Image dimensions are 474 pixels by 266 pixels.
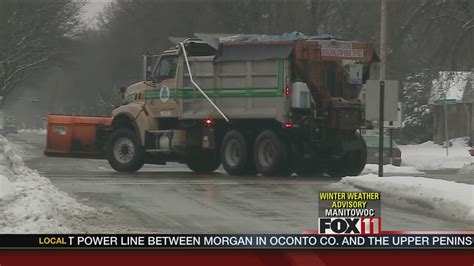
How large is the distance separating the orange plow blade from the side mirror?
1.46m

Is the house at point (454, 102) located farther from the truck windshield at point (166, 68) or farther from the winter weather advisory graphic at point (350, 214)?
the winter weather advisory graphic at point (350, 214)

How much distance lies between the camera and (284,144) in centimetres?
1606

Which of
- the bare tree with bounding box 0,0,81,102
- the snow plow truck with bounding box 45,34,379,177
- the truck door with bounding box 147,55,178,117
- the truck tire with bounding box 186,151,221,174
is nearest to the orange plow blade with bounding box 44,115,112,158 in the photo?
the snow plow truck with bounding box 45,34,379,177

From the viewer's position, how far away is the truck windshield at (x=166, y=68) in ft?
55.7

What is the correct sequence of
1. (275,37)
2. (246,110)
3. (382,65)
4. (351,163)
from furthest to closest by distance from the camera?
(246,110), (351,163), (382,65), (275,37)

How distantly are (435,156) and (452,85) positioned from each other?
2.50 meters

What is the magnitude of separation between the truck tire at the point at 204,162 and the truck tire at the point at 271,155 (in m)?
1.25

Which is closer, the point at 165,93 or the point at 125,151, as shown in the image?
the point at 165,93

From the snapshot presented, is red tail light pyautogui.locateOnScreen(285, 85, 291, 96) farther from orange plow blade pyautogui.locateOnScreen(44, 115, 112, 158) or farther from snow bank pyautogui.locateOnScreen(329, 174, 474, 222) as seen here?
snow bank pyautogui.locateOnScreen(329, 174, 474, 222)

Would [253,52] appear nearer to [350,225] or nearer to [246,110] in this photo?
[246,110]

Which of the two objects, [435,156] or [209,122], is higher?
[209,122]

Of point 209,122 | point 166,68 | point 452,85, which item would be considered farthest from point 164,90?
point 452,85

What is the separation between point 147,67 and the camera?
16.3 meters

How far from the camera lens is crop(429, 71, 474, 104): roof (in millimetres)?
24344
